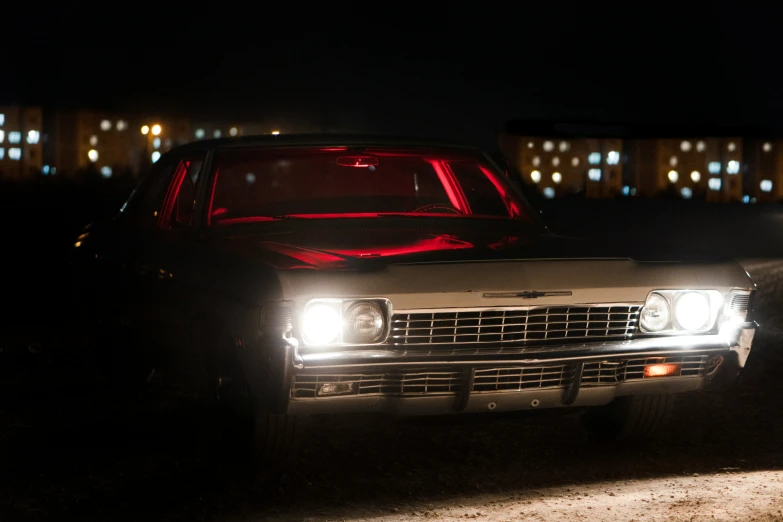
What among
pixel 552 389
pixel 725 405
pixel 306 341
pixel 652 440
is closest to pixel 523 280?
pixel 552 389

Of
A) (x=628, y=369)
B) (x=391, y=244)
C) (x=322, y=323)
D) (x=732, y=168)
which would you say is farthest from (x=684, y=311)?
(x=732, y=168)

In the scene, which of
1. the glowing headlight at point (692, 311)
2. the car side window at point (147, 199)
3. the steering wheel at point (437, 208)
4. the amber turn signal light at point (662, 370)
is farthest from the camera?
the car side window at point (147, 199)

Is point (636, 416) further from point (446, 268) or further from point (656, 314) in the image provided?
point (446, 268)

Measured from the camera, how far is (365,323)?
580cm

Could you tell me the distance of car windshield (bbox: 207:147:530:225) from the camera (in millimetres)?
7307

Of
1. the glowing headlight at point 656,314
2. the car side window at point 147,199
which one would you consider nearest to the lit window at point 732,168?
the car side window at point 147,199

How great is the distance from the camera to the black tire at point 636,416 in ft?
22.2

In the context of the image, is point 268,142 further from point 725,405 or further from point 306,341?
point 725,405

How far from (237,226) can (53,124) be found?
493ft

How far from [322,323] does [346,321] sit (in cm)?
11

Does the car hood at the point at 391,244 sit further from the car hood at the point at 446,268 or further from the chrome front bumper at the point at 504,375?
the chrome front bumper at the point at 504,375

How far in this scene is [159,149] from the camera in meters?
150

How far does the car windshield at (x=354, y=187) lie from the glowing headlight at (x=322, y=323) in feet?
4.42

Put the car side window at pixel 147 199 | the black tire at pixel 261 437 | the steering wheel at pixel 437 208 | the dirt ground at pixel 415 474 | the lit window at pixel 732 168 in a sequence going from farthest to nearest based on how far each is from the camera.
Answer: the lit window at pixel 732 168 < the car side window at pixel 147 199 < the steering wheel at pixel 437 208 < the black tire at pixel 261 437 < the dirt ground at pixel 415 474
